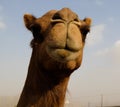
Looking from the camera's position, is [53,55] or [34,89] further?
[34,89]

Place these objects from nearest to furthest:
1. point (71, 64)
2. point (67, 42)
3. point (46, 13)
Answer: point (67, 42), point (71, 64), point (46, 13)

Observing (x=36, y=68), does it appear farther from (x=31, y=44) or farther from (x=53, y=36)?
(x=53, y=36)

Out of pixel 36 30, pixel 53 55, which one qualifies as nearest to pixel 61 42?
pixel 53 55

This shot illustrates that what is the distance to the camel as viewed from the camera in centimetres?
425

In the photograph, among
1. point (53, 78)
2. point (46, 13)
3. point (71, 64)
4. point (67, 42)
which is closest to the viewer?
point (67, 42)

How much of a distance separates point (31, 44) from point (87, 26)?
99 cm

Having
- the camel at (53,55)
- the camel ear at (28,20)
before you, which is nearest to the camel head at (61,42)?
the camel at (53,55)

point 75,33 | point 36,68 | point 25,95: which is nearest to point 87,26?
point 75,33

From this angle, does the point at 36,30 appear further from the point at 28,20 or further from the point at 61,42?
the point at 61,42

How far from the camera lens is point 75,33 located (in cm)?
431

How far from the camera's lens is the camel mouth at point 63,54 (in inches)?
167

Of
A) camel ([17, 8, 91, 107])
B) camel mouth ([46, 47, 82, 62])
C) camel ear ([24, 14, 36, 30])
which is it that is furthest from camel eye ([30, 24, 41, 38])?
camel mouth ([46, 47, 82, 62])

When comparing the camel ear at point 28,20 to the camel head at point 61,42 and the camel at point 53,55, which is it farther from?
the camel head at point 61,42

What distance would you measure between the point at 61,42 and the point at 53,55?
0.91 ft
